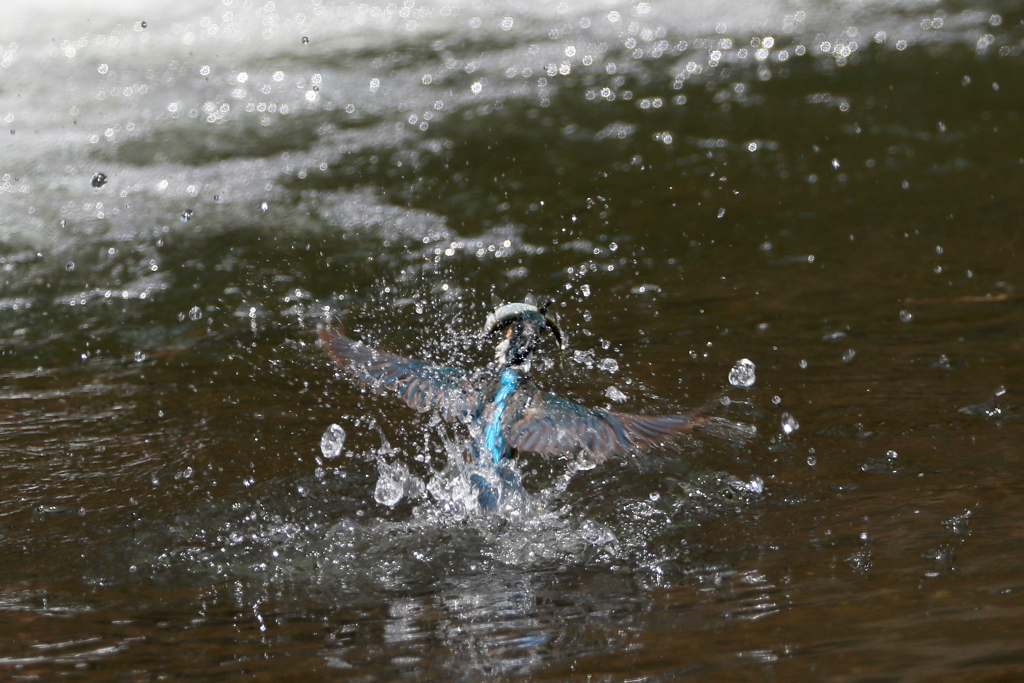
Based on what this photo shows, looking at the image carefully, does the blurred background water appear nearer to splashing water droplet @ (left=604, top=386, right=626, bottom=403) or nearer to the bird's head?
splashing water droplet @ (left=604, top=386, right=626, bottom=403)

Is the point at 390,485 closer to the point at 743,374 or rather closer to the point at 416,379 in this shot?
the point at 416,379

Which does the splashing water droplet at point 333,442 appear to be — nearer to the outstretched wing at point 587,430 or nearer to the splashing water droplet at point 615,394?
the outstretched wing at point 587,430

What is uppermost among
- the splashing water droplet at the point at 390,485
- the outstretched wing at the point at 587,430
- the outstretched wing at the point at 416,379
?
the outstretched wing at the point at 416,379

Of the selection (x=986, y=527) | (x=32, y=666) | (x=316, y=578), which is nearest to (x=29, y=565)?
(x=32, y=666)

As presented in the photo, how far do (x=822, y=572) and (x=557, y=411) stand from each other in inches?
34.2

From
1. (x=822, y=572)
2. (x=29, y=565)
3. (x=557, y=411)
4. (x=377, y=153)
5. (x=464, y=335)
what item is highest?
(x=377, y=153)

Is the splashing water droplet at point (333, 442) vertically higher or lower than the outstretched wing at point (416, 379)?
lower

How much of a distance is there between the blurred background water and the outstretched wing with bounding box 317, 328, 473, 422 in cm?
14

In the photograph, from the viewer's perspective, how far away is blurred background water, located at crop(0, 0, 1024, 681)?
2.52 m

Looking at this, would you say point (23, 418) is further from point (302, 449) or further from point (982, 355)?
point (982, 355)

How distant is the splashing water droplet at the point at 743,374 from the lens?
3.91 meters

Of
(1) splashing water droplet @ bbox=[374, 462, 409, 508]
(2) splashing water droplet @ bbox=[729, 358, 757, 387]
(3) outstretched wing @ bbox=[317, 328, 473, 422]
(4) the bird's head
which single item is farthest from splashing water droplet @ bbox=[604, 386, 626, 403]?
(1) splashing water droplet @ bbox=[374, 462, 409, 508]

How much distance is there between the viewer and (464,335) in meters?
4.64

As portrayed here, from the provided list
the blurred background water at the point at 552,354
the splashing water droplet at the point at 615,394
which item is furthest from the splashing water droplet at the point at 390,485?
the splashing water droplet at the point at 615,394
